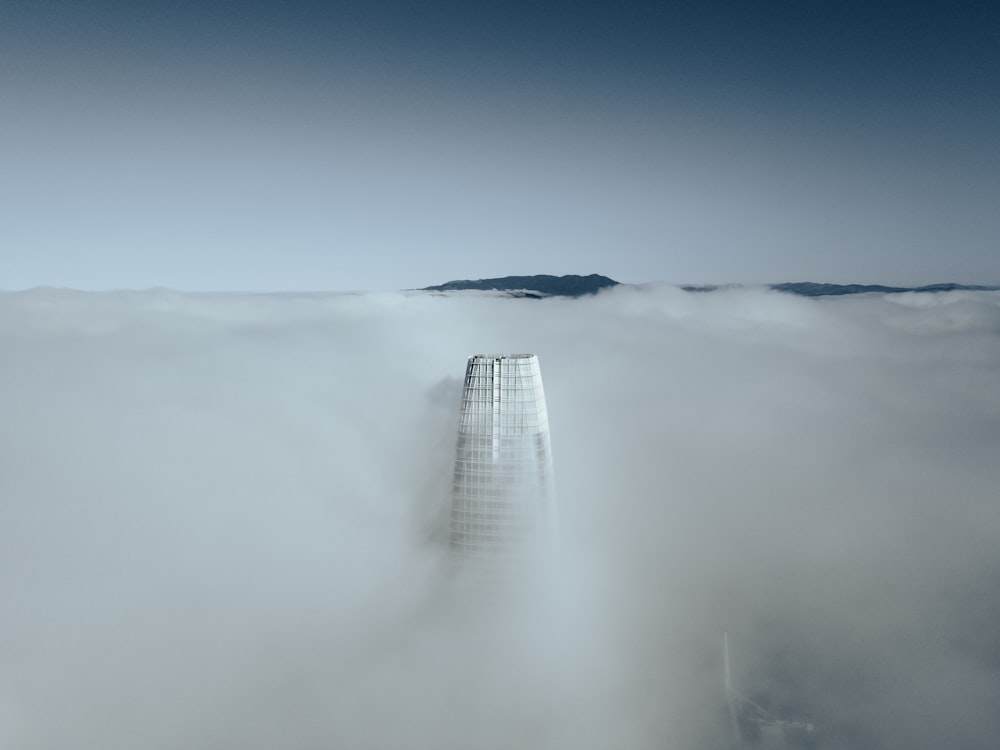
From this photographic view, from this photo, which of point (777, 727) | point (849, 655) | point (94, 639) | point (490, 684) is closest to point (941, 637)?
point (849, 655)

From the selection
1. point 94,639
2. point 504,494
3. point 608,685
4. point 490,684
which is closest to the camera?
point 504,494

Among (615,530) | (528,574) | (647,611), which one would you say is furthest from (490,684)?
(615,530)

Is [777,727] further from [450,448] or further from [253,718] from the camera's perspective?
[253,718]

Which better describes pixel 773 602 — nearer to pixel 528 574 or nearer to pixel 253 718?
pixel 528 574

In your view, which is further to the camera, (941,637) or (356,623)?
(941,637)

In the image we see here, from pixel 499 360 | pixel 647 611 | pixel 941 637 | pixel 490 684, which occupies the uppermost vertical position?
pixel 499 360

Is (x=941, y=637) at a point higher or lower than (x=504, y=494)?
lower

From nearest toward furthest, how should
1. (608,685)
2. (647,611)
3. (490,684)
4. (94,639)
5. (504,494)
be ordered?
1. (504,494)
2. (490,684)
3. (608,685)
4. (94,639)
5. (647,611)
